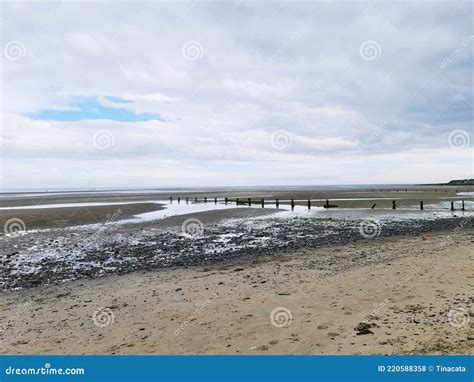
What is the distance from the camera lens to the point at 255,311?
307 inches

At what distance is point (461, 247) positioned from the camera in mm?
14422

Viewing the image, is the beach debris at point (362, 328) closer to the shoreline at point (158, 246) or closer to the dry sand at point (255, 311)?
the dry sand at point (255, 311)

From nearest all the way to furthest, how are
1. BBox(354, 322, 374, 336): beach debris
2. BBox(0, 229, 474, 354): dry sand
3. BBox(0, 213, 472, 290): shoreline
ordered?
BBox(0, 229, 474, 354): dry sand → BBox(354, 322, 374, 336): beach debris → BBox(0, 213, 472, 290): shoreline

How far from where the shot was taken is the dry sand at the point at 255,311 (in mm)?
6039

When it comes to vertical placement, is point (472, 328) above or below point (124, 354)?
above

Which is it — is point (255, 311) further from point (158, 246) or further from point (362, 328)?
point (158, 246)

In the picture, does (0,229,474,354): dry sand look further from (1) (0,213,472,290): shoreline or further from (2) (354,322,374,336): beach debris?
(1) (0,213,472,290): shoreline

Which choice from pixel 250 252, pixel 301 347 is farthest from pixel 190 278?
pixel 301 347

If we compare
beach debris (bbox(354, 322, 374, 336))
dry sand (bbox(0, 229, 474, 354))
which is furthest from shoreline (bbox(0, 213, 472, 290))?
beach debris (bbox(354, 322, 374, 336))

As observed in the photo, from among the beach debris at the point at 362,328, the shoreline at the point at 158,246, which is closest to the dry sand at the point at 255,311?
the beach debris at the point at 362,328

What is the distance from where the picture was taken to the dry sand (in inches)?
238

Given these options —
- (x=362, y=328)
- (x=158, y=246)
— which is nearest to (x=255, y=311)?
(x=362, y=328)
